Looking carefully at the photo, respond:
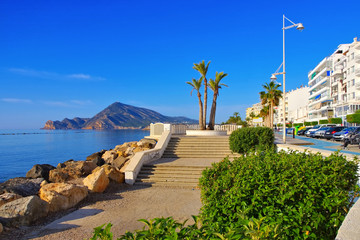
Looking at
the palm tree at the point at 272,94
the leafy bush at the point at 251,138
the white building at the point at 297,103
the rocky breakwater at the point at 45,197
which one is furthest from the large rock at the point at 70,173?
the white building at the point at 297,103

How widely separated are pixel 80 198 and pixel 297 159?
685 cm

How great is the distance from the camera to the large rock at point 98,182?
9352 millimetres

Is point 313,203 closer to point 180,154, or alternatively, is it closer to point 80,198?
point 80,198

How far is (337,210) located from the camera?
3467 millimetres

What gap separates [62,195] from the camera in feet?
26.2

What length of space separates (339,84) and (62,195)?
247 ft

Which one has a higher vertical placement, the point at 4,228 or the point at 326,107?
the point at 326,107

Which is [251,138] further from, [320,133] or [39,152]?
[39,152]

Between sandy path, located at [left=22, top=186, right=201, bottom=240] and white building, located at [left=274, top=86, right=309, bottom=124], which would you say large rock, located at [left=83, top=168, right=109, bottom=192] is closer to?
sandy path, located at [left=22, top=186, right=201, bottom=240]

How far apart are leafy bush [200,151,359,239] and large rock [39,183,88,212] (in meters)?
5.47

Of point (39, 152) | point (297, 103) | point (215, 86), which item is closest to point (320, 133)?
point (215, 86)

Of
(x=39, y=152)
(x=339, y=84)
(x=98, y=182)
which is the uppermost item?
(x=339, y=84)

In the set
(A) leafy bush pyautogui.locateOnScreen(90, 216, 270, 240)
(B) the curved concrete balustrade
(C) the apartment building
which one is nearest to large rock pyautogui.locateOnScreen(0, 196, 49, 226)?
(A) leafy bush pyautogui.locateOnScreen(90, 216, 270, 240)

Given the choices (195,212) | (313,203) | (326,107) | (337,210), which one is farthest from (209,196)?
(326,107)
